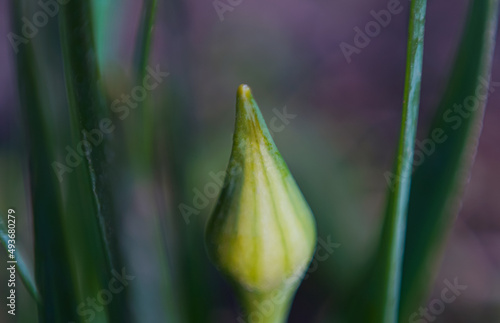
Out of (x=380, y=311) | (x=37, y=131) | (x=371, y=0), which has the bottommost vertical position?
(x=380, y=311)

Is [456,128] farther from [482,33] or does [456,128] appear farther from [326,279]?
[326,279]

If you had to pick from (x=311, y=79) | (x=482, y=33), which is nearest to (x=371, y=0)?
(x=311, y=79)

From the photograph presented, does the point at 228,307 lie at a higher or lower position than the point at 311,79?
lower

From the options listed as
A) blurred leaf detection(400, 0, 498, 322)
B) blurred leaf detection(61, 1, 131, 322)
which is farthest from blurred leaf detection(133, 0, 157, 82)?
blurred leaf detection(400, 0, 498, 322)

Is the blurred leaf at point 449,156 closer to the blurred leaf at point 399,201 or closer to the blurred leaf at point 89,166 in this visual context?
the blurred leaf at point 399,201

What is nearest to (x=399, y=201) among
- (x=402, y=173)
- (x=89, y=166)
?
(x=402, y=173)

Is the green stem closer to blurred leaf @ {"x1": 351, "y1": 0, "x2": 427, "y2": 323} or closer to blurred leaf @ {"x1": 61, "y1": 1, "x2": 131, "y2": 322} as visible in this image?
blurred leaf @ {"x1": 351, "y1": 0, "x2": 427, "y2": 323}
